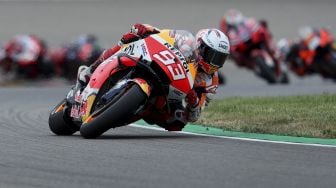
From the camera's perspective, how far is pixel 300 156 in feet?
28.9

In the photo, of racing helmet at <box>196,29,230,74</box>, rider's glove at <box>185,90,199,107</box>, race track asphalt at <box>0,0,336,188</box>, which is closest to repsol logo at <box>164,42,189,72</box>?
racing helmet at <box>196,29,230,74</box>

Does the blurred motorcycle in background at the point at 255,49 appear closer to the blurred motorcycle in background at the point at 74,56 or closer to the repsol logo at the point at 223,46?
the blurred motorcycle in background at the point at 74,56

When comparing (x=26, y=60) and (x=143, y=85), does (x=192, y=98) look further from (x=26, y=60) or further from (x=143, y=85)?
(x=26, y=60)

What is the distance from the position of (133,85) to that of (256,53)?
47.1 ft

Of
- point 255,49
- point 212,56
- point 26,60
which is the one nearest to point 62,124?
point 212,56

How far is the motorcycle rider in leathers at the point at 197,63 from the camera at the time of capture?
10.5 metres

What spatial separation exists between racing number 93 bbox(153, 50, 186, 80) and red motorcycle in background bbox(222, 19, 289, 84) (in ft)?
43.6

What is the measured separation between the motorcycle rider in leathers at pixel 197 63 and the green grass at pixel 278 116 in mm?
870

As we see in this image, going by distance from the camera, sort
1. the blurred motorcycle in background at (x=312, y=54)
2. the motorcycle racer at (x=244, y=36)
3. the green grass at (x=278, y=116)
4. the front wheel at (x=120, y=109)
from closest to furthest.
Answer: the front wheel at (x=120, y=109)
the green grass at (x=278, y=116)
the motorcycle racer at (x=244, y=36)
the blurred motorcycle in background at (x=312, y=54)

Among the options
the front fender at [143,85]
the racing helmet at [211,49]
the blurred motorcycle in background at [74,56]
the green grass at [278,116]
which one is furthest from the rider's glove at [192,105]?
the blurred motorcycle in background at [74,56]

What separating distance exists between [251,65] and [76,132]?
13.5 meters

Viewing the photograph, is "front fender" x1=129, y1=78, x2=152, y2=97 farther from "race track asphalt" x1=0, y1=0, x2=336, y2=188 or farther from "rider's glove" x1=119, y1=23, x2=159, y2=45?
"rider's glove" x1=119, y1=23, x2=159, y2=45

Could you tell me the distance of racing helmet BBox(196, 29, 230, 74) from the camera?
1044 cm

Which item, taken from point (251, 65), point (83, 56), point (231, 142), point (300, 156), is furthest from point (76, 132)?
point (251, 65)
